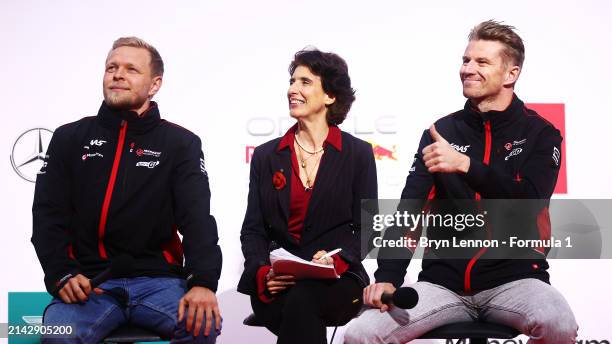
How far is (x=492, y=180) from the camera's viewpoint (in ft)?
9.30

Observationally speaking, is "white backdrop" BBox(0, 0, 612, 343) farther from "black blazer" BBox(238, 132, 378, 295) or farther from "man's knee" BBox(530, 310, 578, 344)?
"man's knee" BBox(530, 310, 578, 344)

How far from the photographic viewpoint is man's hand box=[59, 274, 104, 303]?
2934 millimetres

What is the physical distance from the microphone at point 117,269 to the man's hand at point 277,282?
539 millimetres

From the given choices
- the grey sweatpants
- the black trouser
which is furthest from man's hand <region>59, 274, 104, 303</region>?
the grey sweatpants

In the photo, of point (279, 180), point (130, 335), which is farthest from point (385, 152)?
point (130, 335)

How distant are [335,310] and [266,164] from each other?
0.76 metres

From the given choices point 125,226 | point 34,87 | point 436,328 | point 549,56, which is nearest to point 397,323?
point 436,328

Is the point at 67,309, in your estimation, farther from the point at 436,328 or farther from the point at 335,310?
the point at 436,328

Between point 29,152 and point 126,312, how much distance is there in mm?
1570

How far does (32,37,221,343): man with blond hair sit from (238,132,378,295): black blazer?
187mm

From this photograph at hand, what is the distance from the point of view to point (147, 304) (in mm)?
2982

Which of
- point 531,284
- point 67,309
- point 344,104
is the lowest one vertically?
point 67,309

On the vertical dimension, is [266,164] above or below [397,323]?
above

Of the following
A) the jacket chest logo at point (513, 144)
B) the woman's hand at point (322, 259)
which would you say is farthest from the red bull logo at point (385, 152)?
the woman's hand at point (322, 259)
